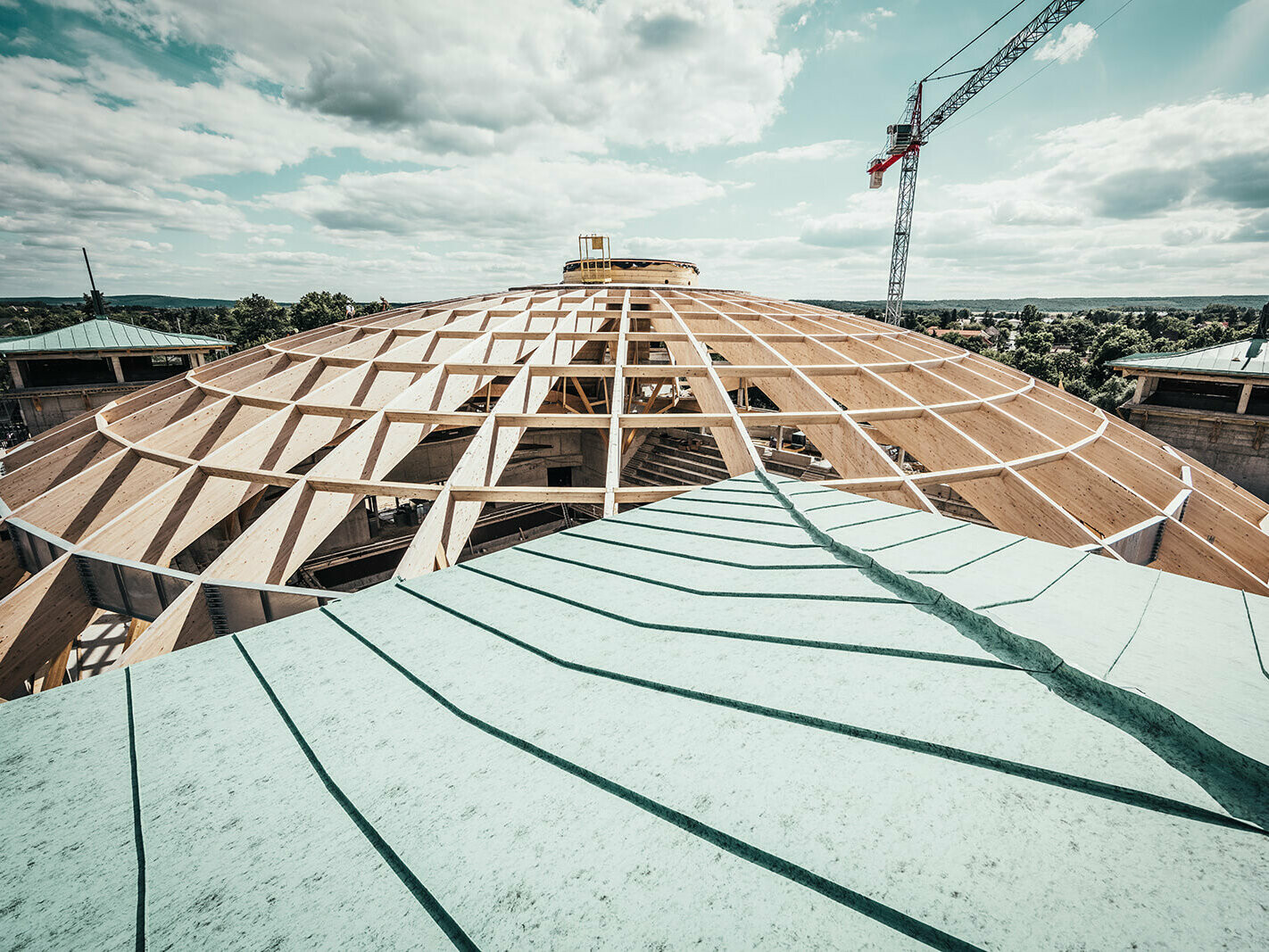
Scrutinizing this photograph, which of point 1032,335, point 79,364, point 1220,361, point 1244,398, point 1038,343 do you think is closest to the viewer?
point 1244,398

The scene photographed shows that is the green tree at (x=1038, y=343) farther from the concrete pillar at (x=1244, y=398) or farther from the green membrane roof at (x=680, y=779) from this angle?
the green membrane roof at (x=680, y=779)

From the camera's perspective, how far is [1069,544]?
7.34m

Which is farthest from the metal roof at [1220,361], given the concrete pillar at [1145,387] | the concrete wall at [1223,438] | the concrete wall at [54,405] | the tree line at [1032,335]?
the concrete wall at [54,405]

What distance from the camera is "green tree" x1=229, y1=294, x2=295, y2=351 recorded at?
81562mm

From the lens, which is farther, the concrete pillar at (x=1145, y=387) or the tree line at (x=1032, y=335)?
the tree line at (x=1032, y=335)

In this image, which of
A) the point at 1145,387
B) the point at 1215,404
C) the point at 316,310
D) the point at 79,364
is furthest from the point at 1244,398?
the point at 316,310

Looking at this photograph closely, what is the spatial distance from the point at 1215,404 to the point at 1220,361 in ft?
6.53

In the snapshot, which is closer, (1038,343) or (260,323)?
(1038,343)

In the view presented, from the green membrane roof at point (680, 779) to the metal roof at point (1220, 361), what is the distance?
91.8 ft

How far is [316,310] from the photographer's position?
89188mm

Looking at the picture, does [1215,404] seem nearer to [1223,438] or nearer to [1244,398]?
[1244,398]

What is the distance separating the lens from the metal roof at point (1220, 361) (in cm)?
2272

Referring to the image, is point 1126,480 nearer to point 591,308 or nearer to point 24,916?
point 591,308

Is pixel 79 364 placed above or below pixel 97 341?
below
